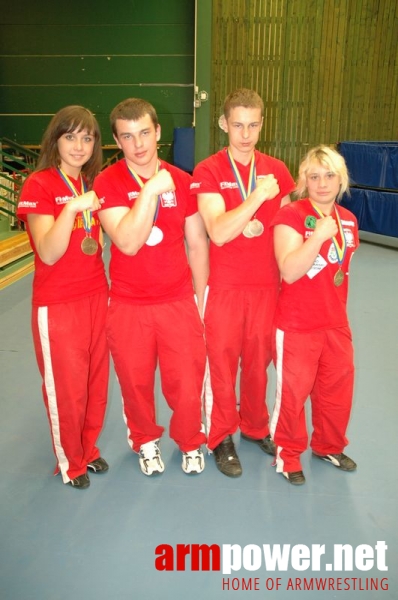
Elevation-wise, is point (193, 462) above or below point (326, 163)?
below

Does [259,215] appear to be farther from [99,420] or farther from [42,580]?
[42,580]

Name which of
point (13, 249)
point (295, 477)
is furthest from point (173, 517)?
point (13, 249)

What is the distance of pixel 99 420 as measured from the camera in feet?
8.20

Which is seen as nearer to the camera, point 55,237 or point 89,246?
point 55,237

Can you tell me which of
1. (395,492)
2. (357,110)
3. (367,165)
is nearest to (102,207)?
(395,492)

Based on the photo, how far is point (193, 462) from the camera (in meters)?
2.49

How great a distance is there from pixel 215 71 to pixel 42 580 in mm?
10524

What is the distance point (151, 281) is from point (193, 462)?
0.96 meters

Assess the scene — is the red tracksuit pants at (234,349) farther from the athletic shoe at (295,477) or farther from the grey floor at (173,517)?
the athletic shoe at (295,477)

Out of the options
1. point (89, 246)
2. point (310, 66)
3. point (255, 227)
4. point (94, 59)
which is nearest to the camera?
point (89, 246)

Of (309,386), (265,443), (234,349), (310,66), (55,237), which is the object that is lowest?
(265,443)

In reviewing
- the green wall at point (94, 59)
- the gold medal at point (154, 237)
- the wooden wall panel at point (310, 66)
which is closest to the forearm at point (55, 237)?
the gold medal at point (154, 237)

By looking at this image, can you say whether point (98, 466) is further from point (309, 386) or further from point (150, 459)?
point (309, 386)

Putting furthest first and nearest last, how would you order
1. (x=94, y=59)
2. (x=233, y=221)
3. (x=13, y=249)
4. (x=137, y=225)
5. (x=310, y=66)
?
(x=310, y=66) < (x=94, y=59) < (x=13, y=249) < (x=233, y=221) < (x=137, y=225)
